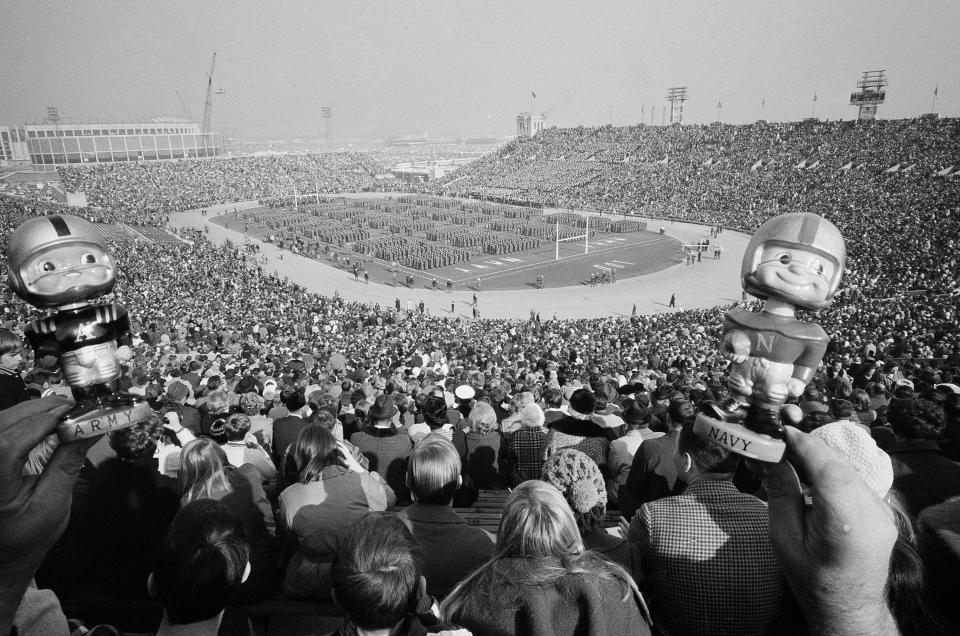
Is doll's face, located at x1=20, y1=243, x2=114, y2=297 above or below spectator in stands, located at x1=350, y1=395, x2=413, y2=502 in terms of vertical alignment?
above

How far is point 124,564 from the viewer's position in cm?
389

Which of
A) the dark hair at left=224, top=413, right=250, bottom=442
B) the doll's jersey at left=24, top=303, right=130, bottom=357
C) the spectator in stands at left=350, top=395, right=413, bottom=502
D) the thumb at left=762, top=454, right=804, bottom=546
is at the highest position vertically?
the doll's jersey at left=24, top=303, right=130, bottom=357

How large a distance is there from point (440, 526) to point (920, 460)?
13.2 feet

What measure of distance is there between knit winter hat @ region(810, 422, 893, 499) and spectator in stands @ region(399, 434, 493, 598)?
2.09 m

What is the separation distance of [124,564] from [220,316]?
22.1 metres

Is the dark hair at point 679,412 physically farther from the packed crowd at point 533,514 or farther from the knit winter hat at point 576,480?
the knit winter hat at point 576,480

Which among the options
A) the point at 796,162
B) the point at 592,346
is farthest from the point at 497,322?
the point at 796,162

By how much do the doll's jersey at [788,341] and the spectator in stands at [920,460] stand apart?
2.59m

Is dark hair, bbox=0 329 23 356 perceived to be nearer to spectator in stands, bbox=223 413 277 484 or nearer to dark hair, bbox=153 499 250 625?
spectator in stands, bbox=223 413 277 484

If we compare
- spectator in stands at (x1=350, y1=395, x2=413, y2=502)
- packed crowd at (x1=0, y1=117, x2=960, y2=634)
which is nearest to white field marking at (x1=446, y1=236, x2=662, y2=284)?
packed crowd at (x1=0, y1=117, x2=960, y2=634)

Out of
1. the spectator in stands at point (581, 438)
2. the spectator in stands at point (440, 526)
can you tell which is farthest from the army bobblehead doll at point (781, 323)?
the spectator in stands at point (581, 438)

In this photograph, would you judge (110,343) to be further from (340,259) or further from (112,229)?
(112,229)

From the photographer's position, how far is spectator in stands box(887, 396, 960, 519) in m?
4.51

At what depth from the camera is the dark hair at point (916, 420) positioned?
15.9 feet
